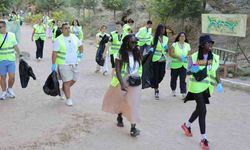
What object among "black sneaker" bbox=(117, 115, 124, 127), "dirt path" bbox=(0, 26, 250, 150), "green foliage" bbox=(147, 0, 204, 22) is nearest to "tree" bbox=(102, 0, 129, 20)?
"green foliage" bbox=(147, 0, 204, 22)

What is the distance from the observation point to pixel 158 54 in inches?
390

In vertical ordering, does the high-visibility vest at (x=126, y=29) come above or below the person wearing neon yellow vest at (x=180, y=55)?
above

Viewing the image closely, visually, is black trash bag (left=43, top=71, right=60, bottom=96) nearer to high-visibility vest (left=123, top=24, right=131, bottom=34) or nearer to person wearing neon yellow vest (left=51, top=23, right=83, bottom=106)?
person wearing neon yellow vest (left=51, top=23, right=83, bottom=106)

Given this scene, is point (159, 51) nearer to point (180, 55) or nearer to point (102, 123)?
point (180, 55)

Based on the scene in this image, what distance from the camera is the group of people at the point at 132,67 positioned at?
22.2ft

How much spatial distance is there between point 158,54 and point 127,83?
3.07m

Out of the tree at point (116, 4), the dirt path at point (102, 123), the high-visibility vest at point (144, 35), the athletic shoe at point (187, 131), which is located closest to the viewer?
the dirt path at point (102, 123)

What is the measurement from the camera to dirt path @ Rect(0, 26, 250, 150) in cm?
675

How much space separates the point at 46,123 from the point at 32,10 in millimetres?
43400

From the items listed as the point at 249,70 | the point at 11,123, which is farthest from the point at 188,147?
the point at 249,70

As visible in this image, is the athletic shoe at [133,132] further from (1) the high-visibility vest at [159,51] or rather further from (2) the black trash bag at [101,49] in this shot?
(2) the black trash bag at [101,49]

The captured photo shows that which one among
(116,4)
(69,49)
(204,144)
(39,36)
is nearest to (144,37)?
(39,36)

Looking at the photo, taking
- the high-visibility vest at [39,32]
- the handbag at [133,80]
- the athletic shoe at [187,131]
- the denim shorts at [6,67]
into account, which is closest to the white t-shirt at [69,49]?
the denim shorts at [6,67]

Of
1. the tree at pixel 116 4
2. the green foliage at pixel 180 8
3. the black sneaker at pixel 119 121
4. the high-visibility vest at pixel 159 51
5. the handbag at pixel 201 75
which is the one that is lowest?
the black sneaker at pixel 119 121
